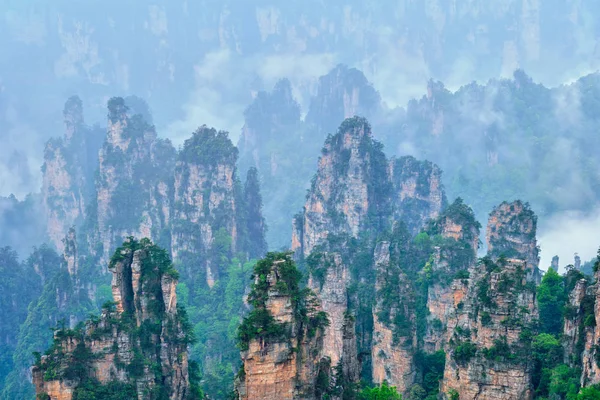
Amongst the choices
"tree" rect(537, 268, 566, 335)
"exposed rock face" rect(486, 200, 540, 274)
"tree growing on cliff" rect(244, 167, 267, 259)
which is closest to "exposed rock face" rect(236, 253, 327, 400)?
"tree" rect(537, 268, 566, 335)

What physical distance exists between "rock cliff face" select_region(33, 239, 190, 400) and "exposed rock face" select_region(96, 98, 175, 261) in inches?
1858

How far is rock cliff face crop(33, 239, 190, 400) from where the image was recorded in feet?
135

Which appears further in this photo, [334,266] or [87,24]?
[87,24]

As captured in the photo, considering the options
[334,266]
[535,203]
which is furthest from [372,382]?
[535,203]

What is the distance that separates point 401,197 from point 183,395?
54980 millimetres

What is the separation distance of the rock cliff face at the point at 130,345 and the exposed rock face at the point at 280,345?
7514mm

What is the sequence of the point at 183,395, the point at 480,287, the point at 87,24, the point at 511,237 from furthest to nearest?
A: 1. the point at 87,24
2. the point at 511,237
3. the point at 183,395
4. the point at 480,287

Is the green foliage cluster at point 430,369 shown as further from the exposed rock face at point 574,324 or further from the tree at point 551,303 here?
the exposed rock face at point 574,324

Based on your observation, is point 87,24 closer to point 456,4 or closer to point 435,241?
point 456,4

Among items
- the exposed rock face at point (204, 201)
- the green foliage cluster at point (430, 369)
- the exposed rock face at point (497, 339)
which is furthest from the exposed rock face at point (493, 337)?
the exposed rock face at point (204, 201)

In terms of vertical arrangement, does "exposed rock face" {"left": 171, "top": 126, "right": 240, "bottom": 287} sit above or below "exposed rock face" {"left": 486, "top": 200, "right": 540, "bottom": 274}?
above

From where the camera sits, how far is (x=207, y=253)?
290 feet

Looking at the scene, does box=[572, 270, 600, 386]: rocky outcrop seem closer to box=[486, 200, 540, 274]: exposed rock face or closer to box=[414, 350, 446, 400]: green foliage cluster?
box=[414, 350, 446, 400]: green foliage cluster

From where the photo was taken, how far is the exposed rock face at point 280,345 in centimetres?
3659
